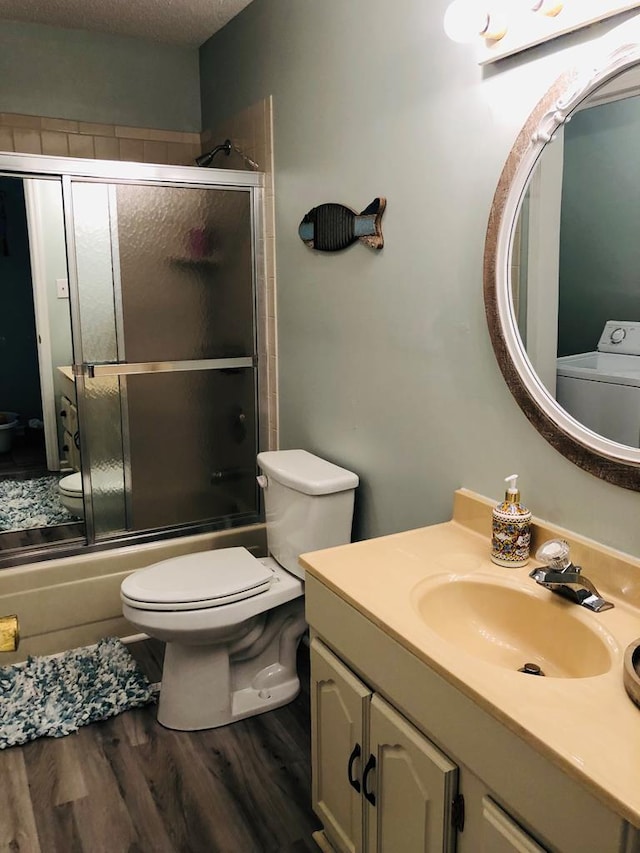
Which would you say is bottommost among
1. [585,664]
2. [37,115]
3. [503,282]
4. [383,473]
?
[585,664]

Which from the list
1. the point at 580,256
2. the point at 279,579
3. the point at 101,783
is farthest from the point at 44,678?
the point at 580,256

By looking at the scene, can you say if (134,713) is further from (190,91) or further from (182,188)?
(190,91)

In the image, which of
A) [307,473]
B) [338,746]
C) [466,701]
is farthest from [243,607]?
[466,701]

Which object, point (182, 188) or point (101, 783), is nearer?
point (101, 783)

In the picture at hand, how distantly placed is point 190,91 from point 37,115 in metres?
0.71

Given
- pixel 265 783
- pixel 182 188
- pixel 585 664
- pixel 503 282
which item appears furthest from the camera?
pixel 182 188

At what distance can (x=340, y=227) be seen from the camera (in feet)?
7.66

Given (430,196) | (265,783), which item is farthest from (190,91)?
(265,783)

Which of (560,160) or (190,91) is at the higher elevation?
(190,91)

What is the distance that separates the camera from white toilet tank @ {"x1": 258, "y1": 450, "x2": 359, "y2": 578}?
2.30 m

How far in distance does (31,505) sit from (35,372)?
2.04 ft

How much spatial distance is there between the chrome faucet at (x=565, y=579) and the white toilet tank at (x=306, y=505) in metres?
0.89

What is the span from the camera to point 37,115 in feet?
10.3

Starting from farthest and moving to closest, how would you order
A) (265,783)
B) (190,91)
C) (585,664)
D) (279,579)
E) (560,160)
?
(190,91), (279,579), (265,783), (560,160), (585,664)
